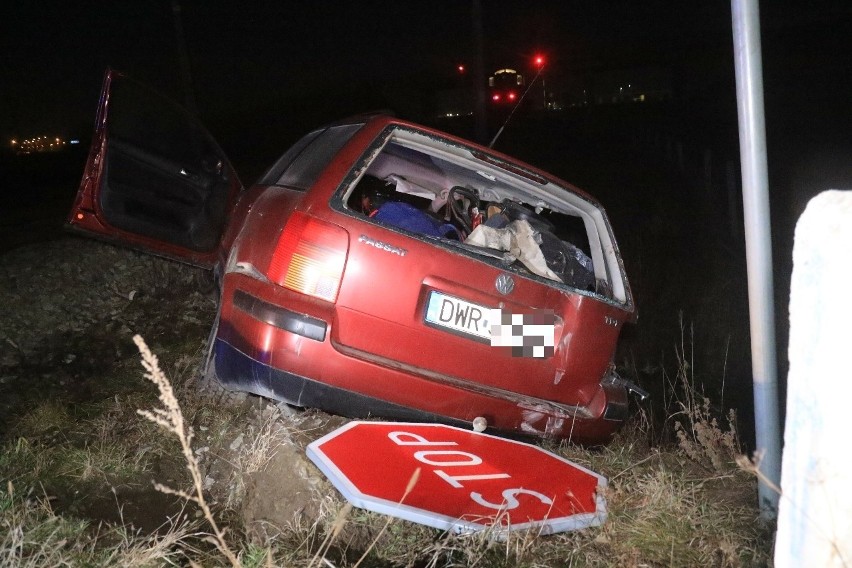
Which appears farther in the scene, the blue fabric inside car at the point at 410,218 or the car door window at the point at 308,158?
the blue fabric inside car at the point at 410,218

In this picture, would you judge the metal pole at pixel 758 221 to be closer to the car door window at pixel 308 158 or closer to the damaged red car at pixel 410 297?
the damaged red car at pixel 410 297

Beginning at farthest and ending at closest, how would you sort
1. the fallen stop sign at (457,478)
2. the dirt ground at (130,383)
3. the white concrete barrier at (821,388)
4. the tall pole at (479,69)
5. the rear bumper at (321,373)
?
the tall pole at (479,69)
the rear bumper at (321,373)
the dirt ground at (130,383)
the fallen stop sign at (457,478)
the white concrete barrier at (821,388)

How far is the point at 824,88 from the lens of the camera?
21406 mm

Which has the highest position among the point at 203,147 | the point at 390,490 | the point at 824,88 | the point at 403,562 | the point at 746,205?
the point at 824,88

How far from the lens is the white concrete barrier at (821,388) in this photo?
1605mm

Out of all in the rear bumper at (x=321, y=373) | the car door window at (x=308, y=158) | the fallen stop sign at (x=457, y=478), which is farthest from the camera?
the car door window at (x=308, y=158)

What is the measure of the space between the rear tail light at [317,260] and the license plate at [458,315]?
1.52ft

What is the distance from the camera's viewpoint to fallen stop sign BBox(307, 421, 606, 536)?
2393 millimetres

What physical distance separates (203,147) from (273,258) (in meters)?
2.36

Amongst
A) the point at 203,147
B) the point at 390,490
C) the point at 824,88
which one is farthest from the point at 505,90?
the point at 390,490

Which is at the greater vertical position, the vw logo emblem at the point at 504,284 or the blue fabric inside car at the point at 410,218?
the blue fabric inside car at the point at 410,218

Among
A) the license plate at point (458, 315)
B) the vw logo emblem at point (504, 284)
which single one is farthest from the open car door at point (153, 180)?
the vw logo emblem at point (504, 284)

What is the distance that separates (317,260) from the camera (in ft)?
9.55

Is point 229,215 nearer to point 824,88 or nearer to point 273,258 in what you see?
point 273,258
